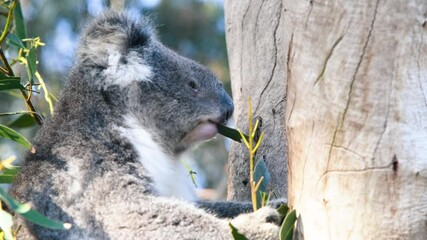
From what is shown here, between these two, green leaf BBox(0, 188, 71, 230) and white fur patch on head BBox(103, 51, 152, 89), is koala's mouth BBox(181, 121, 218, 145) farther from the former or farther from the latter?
green leaf BBox(0, 188, 71, 230)

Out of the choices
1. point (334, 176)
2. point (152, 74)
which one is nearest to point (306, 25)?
Answer: point (334, 176)

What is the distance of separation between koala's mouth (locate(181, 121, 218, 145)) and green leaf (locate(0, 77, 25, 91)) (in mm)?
813

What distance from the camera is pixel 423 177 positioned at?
180 cm

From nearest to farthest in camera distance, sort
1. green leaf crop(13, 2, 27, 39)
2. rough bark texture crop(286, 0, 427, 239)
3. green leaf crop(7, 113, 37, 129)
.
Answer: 1. rough bark texture crop(286, 0, 427, 239)
2. green leaf crop(13, 2, 27, 39)
3. green leaf crop(7, 113, 37, 129)

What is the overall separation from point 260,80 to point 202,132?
0.39 m

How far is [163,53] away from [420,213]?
1.72 metres

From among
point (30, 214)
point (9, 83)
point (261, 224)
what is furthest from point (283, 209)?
point (9, 83)

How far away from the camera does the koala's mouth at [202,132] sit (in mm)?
3111

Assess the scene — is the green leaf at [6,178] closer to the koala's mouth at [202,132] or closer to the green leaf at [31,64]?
the green leaf at [31,64]

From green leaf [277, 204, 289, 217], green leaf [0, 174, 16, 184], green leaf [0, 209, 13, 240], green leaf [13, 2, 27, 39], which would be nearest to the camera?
green leaf [0, 209, 13, 240]

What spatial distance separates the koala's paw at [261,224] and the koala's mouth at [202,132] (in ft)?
2.39

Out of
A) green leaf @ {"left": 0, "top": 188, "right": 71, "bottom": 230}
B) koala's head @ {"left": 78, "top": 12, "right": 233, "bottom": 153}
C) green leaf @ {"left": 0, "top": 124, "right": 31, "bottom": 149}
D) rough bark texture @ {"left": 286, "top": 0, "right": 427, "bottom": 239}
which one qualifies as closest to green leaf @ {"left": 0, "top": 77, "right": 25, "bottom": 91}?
green leaf @ {"left": 0, "top": 124, "right": 31, "bottom": 149}

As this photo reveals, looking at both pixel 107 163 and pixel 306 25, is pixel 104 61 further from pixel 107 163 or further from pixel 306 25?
pixel 306 25

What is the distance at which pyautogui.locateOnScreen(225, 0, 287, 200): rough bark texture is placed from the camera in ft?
10.3
